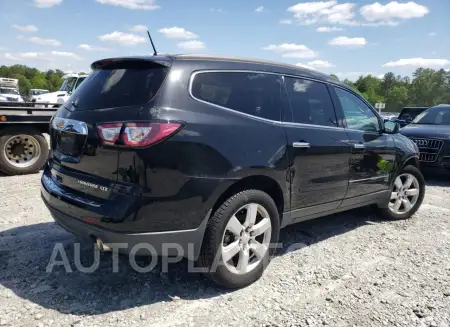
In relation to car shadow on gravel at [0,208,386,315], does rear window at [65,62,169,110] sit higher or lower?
higher

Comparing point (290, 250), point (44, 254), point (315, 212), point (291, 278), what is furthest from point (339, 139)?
point (44, 254)

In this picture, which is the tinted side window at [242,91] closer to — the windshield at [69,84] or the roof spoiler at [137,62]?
the roof spoiler at [137,62]

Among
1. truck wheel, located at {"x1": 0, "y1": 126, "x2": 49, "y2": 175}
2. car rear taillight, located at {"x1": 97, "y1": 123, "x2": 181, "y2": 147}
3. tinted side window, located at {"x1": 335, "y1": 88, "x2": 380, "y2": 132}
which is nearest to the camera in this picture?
car rear taillight, located at {"x1": 97, "y1": 123, "x2": 181, "y2": 147}

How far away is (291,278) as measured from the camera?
10.5 feet

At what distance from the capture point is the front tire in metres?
4.86

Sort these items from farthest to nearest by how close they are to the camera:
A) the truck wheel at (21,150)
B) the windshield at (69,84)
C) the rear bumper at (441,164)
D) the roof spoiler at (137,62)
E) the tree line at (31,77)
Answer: the tree line at (31,77)
the windshield at (69,84)
the rear bumper at (441,164)
the truck wheel at (21,150)
the roof spoiler at (137,62)

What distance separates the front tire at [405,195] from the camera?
16.0 feet

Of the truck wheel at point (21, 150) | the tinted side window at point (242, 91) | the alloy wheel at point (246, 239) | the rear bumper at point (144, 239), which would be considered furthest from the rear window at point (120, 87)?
the truck wheel at point (21, 150)

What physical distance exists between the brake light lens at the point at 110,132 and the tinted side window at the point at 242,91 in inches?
23.7

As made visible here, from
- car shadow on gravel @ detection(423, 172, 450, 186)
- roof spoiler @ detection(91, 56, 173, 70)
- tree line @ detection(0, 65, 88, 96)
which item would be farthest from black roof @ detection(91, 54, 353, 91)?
tree line @ detection(0, 65, 88, 96)

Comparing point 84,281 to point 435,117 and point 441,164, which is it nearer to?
point 441,164

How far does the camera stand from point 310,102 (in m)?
3.60

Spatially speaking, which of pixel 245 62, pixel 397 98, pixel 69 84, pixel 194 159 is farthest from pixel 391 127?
pixel 397 98

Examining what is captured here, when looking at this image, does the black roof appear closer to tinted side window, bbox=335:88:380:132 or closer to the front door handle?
tinted side window, bbox=335:88:380:132
